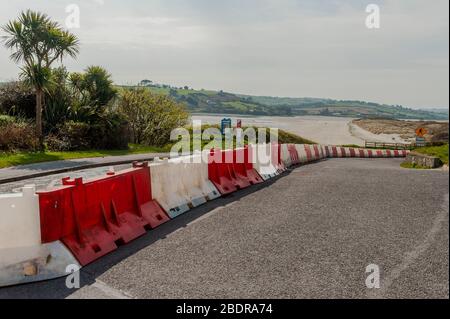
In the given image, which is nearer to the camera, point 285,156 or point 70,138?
point 285,156

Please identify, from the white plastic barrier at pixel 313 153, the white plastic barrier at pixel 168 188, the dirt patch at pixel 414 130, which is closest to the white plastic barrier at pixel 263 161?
the white plastic barrier at pixel 168 188

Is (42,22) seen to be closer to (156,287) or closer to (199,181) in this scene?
(199,181)

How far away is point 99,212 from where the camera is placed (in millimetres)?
5684

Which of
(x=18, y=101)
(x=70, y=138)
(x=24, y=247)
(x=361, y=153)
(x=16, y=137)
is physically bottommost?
(x=361, y=153)

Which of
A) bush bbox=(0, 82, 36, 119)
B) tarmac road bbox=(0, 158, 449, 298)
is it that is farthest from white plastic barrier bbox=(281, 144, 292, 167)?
bush bbox=(0, 82, 36, 119)

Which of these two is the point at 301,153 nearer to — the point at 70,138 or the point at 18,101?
the point at 70,138

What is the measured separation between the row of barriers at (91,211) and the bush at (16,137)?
1094 cm

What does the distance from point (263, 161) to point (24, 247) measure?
808 cm

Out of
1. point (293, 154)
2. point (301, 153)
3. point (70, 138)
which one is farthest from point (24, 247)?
point (70, 138)

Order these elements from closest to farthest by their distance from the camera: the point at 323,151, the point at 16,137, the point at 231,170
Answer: the point at 231,170 < the point at 16,137 < the point at 323,151

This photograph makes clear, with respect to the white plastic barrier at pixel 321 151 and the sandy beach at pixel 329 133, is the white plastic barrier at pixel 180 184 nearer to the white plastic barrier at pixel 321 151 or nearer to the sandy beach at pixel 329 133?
the white plastic barrier at pixel 321 151

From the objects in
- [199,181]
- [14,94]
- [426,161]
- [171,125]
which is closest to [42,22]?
[14,94]

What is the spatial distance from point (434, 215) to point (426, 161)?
10.4 meters

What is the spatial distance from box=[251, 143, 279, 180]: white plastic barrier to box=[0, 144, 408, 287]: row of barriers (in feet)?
7.85
